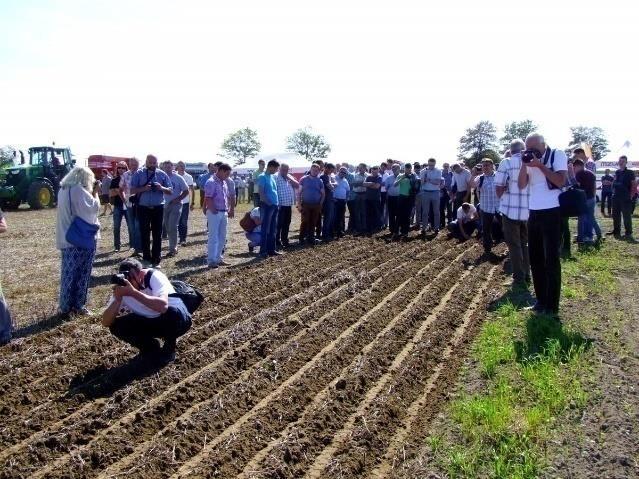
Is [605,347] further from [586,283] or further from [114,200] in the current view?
[114,200]

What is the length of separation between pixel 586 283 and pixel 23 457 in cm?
745

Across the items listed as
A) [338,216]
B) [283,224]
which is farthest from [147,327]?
[338,216]

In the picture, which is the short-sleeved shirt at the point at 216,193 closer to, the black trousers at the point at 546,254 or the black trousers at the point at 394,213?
the black trousers at the point at 546,254

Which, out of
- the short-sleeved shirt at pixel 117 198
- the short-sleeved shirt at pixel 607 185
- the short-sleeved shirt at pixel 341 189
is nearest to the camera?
the short-sleeved shirt at pixel 117 198

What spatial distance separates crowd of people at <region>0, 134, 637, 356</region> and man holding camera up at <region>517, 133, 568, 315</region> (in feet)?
0.04

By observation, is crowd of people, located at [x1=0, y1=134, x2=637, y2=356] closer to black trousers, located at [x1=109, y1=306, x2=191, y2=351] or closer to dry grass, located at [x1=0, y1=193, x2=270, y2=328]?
black trousers, located at [x1=109, y1=306, x2=191, y2=351]

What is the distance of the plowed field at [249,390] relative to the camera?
12.3 feet

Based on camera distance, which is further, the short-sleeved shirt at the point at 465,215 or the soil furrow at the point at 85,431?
the short-sleeved shirt at the point at 465,215

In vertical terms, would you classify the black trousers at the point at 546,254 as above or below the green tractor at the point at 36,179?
below

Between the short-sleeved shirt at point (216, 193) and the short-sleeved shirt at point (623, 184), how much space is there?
8989 millimetres

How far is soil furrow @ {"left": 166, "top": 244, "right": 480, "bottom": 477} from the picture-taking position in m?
3.70

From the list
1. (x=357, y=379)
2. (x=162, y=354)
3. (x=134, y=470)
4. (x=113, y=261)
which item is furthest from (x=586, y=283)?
(x=113, y=261)

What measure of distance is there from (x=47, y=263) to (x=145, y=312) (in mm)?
7083

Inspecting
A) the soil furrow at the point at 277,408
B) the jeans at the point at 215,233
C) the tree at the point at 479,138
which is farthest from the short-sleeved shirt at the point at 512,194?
the tree at the point at 479,138
